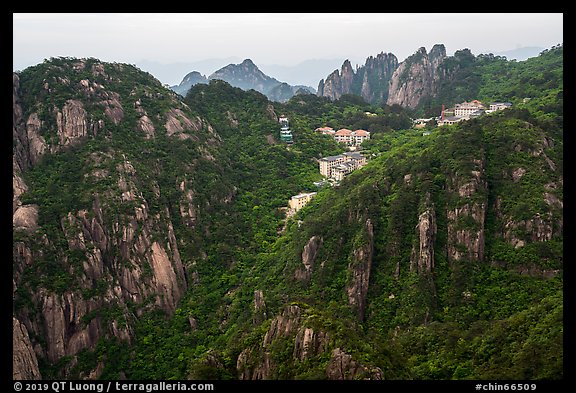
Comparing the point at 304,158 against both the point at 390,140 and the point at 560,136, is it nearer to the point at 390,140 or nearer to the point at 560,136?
the point at 390,140

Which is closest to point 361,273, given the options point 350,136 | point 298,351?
point 298,351

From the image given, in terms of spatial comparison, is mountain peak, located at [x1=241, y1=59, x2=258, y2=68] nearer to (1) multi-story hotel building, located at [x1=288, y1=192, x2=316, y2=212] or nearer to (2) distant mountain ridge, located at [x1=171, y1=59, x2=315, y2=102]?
(2) distant mountain ridge, located at [x1=171, y1=59, x2=315, y2=102]

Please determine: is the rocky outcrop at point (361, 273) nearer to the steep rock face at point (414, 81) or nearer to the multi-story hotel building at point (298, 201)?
the multi-story hotel building at point (298, 201)

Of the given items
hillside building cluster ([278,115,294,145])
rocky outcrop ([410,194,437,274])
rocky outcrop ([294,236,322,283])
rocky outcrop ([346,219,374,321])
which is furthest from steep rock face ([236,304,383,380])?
hillside building cluster ([278,115,294,145])

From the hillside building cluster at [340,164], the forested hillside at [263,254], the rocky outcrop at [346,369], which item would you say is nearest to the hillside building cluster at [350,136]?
the hillside building cluster at [340,164]

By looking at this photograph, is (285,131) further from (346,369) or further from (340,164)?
(346,369)

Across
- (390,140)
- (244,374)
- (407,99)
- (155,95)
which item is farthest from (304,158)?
(407,99)
